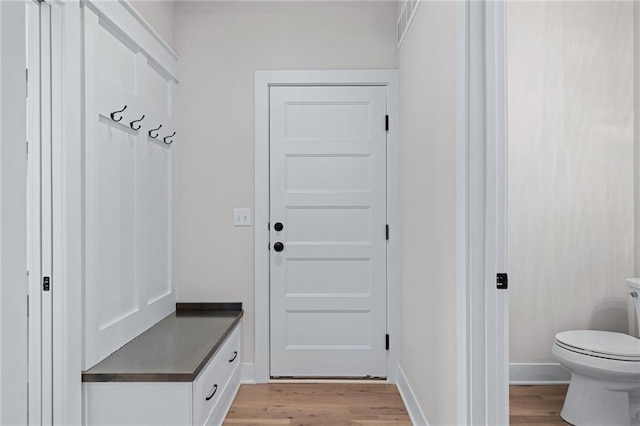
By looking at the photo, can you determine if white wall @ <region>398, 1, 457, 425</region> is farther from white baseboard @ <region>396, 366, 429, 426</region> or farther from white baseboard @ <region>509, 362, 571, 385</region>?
white baseboard @ <region>509, 362, 571, 385</region>

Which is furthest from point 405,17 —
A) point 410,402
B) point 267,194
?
point 410,402

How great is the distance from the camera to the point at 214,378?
2359 millimetres

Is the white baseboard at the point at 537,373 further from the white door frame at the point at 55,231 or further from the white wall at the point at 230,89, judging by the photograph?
the white door frame at the point at 55,231

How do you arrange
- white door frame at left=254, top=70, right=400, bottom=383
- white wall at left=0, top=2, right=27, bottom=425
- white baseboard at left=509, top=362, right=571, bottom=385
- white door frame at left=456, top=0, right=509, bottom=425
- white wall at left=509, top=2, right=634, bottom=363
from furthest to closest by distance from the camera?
white door frame at left=254, top=70, right=400, bottom=383
white baseboard at left=509, top=362, right=571, bottom=385
white door frame at left=456, top=0, right=509, bottom=425
white wall at left=509, top=2, right=634, bottom=363
white wall at left=0, top=2, right=27, bottom=425

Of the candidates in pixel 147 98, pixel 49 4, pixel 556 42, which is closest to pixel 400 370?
pixel 556 42

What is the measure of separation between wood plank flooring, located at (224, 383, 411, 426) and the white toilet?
0.90 meters

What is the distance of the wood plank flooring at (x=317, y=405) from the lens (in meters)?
2.53

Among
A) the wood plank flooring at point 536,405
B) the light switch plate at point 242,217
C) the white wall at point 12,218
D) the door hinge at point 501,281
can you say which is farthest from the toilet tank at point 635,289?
the light switch plate at point 242,217

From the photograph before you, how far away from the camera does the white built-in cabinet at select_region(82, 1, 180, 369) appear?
1990 mm

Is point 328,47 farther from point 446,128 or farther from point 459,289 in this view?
point 459,289

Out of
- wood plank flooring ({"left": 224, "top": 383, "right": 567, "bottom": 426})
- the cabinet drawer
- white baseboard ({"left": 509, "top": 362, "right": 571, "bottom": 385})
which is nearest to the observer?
the cabinet drawer

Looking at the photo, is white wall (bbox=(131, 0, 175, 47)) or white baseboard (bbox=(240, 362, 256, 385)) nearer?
white wall (bbox=(131, 0, 175, 47))

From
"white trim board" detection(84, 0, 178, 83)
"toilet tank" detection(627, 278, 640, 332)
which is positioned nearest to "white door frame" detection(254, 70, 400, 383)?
"white trim board" detection(84, 0, 178, 83)

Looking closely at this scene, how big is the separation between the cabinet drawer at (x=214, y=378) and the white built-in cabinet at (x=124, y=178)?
448mm
